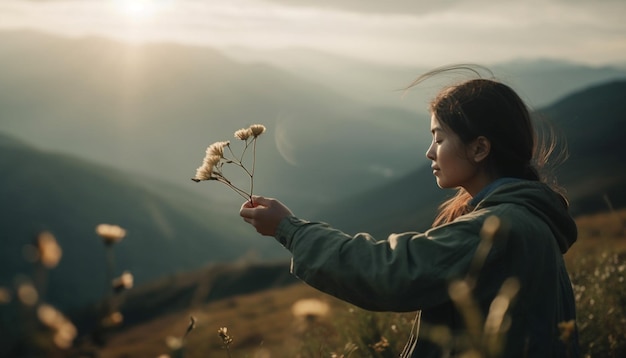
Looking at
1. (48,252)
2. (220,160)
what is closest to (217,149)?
(220,160)

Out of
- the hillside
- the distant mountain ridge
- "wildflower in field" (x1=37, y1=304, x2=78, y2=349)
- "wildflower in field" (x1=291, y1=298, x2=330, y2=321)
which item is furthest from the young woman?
the hillside

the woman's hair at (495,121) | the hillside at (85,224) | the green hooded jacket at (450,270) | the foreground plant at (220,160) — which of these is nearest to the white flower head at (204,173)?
the foreground plant at (220,160)

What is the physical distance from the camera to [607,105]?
153750mm

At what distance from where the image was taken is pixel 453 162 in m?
2.94

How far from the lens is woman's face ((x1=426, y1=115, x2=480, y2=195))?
9.63 feet

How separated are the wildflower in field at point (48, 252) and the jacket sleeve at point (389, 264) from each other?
1332mm

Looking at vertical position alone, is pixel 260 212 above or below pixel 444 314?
above

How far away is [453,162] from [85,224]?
177 meters

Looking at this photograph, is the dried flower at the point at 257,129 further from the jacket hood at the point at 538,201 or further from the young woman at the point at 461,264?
the jacket hood at the point at 538,201

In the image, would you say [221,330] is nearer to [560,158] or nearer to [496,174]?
[496,174]

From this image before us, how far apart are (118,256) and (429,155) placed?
575 feet

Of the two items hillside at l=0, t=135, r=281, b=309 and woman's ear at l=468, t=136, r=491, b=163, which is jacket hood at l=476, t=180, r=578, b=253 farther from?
hillside at l=0, t=135, r=281, b=309

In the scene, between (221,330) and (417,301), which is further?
(417,301)

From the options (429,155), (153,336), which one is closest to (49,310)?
(429,155)
